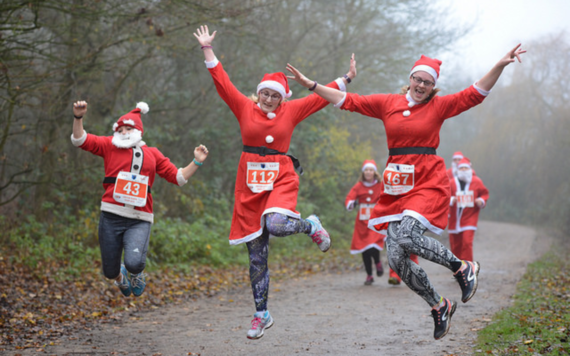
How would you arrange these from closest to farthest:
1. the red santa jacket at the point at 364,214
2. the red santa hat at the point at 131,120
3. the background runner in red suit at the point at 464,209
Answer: the red santa hat at the point at 131,120, the background runner in red suit at the point at 464,209, the red santa jacket at the point at 364,214

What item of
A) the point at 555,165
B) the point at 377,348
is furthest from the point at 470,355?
the point at 555,165

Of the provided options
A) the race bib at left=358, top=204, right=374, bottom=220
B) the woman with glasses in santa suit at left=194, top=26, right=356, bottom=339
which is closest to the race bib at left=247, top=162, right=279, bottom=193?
the woman with glasses in santa suit at left=194, top=26, right=356, bottom=339

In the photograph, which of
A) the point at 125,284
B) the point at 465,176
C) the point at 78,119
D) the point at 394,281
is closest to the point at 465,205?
the point at 465,176

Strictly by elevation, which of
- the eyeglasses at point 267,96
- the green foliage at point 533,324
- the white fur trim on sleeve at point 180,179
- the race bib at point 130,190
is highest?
the eyeglasses at point 267,96

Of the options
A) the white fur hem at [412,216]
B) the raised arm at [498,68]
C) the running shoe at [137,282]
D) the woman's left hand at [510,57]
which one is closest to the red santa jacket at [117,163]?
the running shoe at [137,282]

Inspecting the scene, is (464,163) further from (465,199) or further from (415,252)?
(415,252)

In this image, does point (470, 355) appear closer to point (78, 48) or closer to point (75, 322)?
point (75, 322)

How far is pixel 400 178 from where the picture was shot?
569 centimetres

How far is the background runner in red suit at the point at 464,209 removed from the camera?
1086cm

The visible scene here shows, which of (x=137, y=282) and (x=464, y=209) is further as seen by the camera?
(x=464, y=209)

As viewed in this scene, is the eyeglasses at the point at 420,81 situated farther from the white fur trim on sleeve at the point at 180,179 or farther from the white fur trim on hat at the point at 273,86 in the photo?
the white fur trim on sleeve at the point at 180,179

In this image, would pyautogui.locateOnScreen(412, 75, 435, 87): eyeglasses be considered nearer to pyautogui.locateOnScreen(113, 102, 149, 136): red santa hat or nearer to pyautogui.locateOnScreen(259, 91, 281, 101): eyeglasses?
pyautogui.locateOnScreen(259, 91, 281, 101): eyeglasses

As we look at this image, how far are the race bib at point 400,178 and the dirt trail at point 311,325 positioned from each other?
5.31 ft

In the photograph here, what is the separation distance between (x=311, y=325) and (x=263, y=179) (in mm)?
2671
